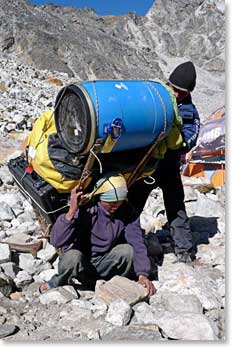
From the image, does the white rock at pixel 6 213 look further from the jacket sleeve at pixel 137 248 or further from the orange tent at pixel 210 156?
the orange tent at pixel 210 156

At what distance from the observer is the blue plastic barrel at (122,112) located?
2.12 metres

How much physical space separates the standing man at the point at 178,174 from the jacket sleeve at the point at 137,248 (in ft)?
1.19

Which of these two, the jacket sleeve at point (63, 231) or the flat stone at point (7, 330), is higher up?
the jacket sleeve at point (63, 231)

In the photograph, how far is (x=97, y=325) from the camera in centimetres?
221

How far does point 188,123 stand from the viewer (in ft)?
9.43

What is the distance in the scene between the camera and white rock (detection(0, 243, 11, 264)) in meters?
2.69

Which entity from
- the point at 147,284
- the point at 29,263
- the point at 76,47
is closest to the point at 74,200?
the point at 147,284

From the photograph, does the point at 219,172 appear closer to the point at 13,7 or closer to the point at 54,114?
the point at 54,114

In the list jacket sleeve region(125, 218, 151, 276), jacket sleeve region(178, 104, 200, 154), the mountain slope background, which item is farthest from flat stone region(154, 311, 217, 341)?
the mountain slope background

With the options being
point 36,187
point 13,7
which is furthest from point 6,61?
point 36,187

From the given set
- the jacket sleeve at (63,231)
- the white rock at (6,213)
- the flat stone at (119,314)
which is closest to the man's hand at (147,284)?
the flat stone at (119,314)

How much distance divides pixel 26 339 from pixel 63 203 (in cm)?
68

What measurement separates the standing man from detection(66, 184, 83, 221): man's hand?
0.62 meters

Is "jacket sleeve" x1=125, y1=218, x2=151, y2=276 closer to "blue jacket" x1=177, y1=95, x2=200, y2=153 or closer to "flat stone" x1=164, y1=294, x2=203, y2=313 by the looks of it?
"flat stone" x1=164, y1=294, x2=203, y2=313
